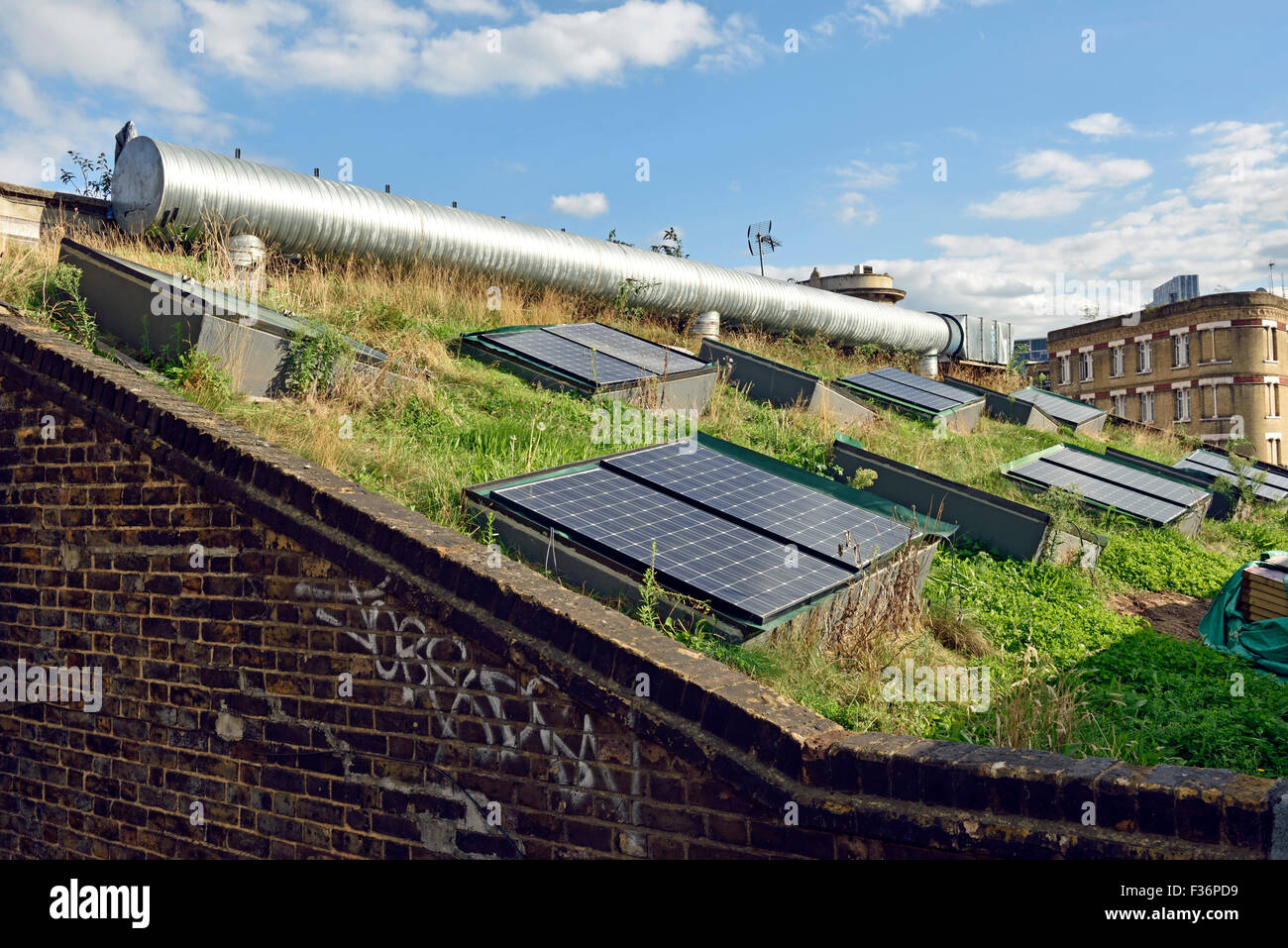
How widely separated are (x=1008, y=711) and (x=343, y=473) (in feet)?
14.9

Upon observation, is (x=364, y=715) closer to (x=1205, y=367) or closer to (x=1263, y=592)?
(x=1263, y=592)

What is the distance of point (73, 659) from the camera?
6070 millimetres

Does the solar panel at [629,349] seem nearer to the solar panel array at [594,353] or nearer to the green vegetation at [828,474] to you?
the solar panel array at [594,353]

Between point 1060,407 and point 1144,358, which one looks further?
point 1144,358

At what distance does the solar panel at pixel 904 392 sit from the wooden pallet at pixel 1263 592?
576cm

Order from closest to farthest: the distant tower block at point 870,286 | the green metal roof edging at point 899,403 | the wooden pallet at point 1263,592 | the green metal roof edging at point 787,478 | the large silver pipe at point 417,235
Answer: the green metal roof edging at point 787,478 < the wooden pallet at point 1263,592 < the large silver pipe at point 417,235 < the green metal roof edging at point 899,403 < the distant tower block at point 870,286

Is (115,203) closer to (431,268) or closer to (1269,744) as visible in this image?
(431,268)

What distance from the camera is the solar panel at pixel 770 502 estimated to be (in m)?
6.44

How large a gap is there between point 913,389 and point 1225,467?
5.97 m

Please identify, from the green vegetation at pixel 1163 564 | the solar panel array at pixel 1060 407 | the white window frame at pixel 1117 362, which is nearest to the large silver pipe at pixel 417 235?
the solar panel array at pixel 1060 407

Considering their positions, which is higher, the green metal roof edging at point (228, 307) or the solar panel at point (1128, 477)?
the green metal roof edging at point (228, 307)

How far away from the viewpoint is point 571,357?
10289mm

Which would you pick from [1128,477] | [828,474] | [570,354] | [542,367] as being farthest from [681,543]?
[1128,477]
